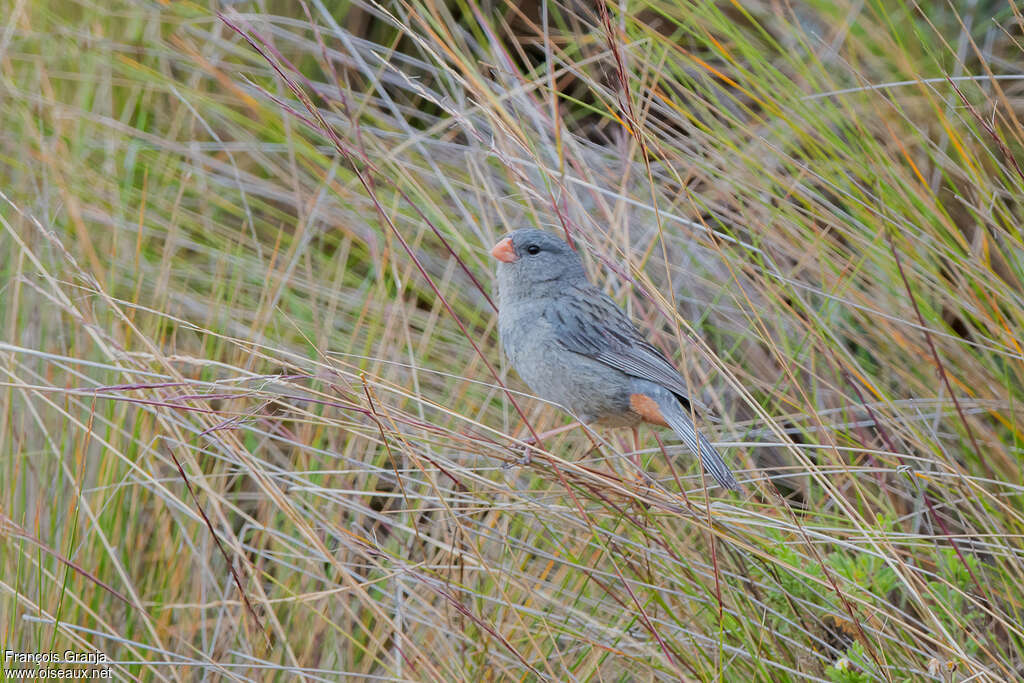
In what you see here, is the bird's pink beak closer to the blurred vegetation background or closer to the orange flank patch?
the blurred vegetation background

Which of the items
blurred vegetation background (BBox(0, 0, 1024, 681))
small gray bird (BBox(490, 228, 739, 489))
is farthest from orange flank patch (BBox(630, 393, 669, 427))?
blurred vegetation background (BBox(0, 0, 1024, 681))

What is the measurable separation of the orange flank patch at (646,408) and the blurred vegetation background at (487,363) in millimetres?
163

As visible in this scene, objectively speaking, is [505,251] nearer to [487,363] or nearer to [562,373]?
[562,373]

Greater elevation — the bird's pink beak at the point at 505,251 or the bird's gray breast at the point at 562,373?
the bird's pink beak at the point at 505,251

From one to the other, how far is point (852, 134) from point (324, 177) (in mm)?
1743

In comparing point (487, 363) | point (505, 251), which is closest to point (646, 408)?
point (505, 251)

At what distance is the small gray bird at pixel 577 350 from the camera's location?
110 inches

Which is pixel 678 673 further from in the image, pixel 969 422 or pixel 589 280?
pixel 589 280

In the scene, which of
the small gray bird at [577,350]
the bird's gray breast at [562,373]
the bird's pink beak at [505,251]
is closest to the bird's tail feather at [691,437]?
the small gray bird at [577,350]

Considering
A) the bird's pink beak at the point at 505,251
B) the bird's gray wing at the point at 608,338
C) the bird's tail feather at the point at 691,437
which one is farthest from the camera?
the bird's pink beak at the point at 505,251

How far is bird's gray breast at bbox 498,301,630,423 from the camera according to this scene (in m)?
2.80

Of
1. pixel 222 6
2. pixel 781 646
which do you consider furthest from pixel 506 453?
pixel 222 6

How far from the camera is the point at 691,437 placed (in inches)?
98.2

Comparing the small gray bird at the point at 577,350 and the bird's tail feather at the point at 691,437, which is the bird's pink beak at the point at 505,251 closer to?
the small gray bird at the point at 577,350
